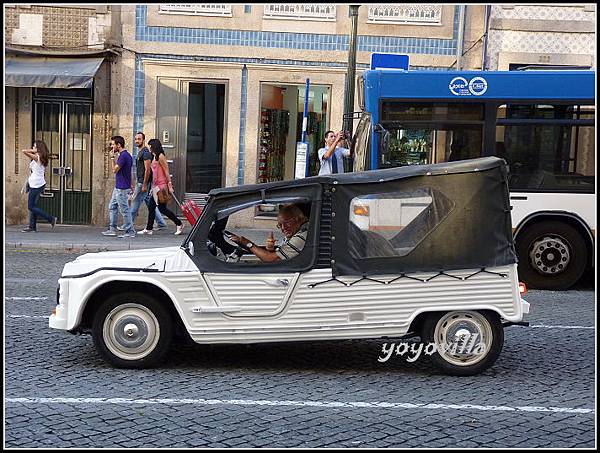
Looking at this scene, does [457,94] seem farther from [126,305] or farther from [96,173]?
[96,173]

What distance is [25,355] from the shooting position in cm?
759

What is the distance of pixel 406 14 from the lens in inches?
755

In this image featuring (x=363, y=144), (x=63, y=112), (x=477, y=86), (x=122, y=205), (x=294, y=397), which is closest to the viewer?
(x=294, y=397)

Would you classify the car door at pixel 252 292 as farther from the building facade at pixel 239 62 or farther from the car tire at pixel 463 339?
the building facade at pixel 239 62

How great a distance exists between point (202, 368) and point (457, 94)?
6371 mm

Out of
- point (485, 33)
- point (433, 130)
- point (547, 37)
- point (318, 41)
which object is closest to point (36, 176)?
point (318, 41)

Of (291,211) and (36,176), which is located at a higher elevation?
(36,176)

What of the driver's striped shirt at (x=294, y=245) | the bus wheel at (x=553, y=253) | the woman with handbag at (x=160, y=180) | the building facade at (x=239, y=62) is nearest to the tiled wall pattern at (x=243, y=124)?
the building facade at (x=239, y=62)

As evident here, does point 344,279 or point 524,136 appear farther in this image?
point 524,136

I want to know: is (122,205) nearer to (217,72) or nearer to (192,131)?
(192,131)

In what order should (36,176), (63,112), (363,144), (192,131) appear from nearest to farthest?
(363,144)
(36,176)
(63,112)
(192,131)

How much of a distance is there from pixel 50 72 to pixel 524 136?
9.95 metres

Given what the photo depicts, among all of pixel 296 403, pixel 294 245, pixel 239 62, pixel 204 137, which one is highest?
pixel 239 62

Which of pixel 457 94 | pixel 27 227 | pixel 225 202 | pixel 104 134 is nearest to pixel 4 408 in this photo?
pixel 225 202
